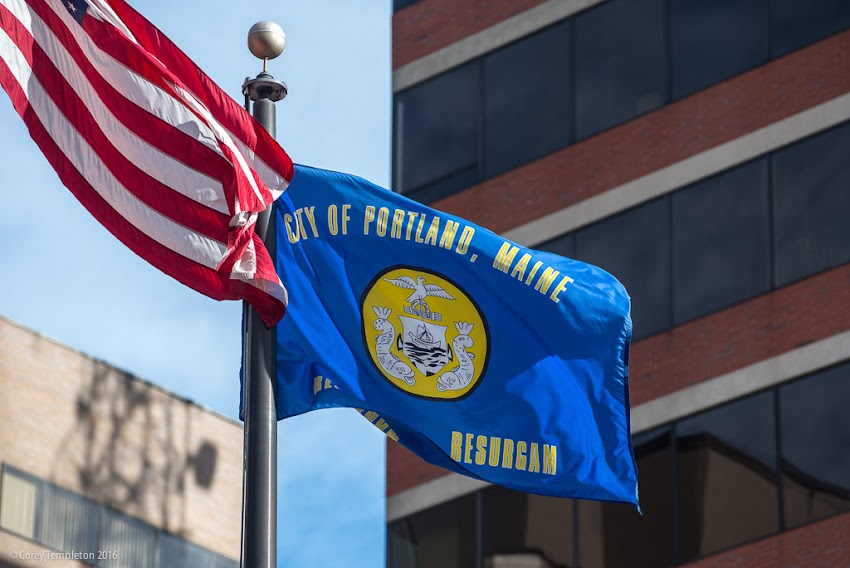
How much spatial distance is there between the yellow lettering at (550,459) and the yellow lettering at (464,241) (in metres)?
1.41

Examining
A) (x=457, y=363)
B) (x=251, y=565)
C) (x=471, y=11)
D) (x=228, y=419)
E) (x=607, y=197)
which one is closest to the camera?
(x=251, y=565)

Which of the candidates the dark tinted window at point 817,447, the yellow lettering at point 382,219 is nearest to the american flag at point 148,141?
the yellow lettering at point 382,219

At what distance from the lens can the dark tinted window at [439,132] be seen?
3384 cm

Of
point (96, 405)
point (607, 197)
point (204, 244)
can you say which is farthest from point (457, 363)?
point (96, 405)

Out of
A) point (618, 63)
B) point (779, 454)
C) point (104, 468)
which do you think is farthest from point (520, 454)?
point (104, 468)

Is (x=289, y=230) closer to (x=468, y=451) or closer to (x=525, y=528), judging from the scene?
(x=468, y=451)

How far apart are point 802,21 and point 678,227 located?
3431 millimetres

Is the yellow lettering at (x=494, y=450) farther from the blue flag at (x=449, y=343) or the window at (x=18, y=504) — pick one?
the window at (x=18, y=504)

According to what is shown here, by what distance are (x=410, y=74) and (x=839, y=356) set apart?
973cm

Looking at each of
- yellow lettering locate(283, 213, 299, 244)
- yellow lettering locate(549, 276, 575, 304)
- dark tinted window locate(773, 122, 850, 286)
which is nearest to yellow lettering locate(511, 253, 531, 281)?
yellow lettering locate(549, 276, 575, 304)

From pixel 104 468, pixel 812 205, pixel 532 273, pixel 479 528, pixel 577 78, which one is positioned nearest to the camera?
pixel 532 273

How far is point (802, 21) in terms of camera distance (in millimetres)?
30359

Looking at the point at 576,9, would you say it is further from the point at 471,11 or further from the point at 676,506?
the point at 676,506

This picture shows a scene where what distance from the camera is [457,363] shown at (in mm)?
13797
